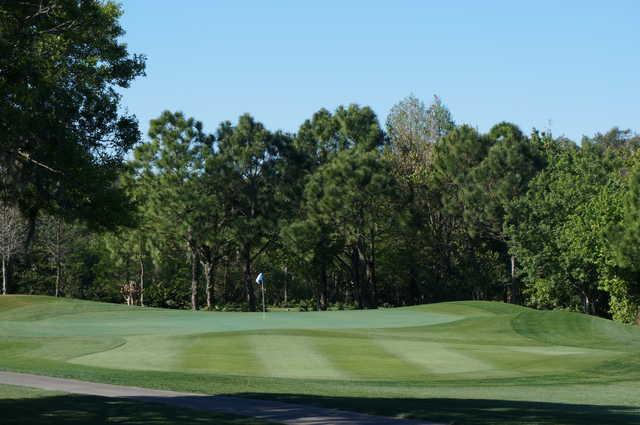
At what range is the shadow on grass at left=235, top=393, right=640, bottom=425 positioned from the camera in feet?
45.2

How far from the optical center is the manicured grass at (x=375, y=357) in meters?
17.2

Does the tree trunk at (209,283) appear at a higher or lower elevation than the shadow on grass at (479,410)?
higher

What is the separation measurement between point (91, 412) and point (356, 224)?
5453 centimetres

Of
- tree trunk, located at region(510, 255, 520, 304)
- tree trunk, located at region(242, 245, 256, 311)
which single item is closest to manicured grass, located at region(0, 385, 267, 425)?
tree trunk, located at region(242, 245, 256, 311)

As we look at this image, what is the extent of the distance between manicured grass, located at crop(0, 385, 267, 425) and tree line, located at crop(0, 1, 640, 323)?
128 ft

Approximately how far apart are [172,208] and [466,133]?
22.7 meters

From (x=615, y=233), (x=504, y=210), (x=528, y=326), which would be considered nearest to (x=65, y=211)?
(x=528, y=326)

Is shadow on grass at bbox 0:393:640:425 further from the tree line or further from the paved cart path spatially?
the tree line

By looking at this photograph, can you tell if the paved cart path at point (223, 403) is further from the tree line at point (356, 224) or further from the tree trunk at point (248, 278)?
the tree trunk at point (248, 278)

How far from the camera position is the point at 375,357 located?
26922 millimetres

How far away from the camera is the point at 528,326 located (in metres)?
38.2

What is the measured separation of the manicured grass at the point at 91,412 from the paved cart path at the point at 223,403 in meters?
0.53

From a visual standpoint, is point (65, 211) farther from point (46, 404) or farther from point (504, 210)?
point (504, 210)

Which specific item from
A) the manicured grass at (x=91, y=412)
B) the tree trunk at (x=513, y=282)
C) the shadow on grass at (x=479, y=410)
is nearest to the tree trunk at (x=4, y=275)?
the tree trunk at (x=513, y=282)
